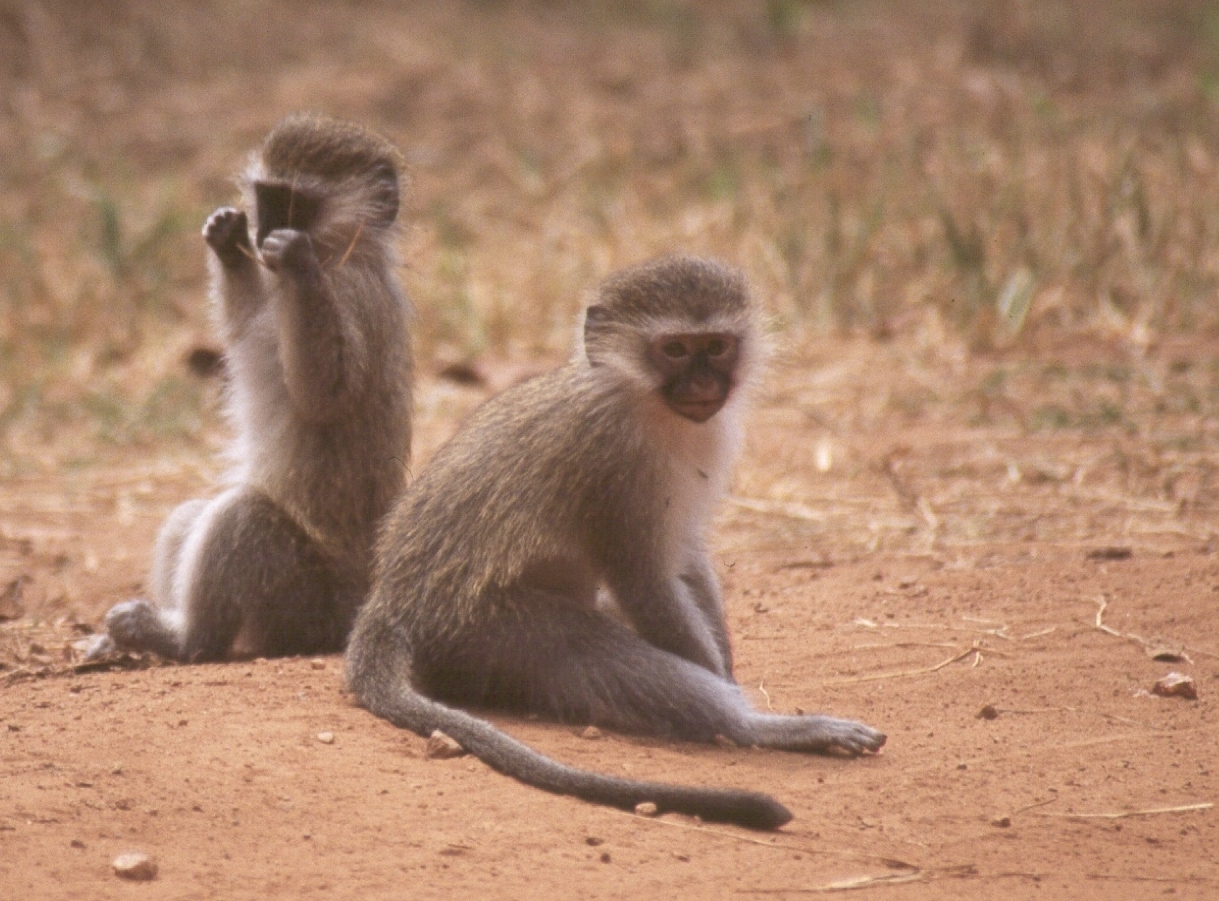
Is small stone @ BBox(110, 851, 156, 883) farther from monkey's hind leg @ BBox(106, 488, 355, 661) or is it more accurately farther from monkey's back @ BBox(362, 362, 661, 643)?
monkey's hind leg @ BBox(106, 488, 355, 661)

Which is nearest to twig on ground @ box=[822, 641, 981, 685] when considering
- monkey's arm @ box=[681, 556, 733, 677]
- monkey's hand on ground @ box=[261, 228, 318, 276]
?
monkey's arm @ box=[681, 556, 733, 677]

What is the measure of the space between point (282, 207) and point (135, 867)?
2.66 metres

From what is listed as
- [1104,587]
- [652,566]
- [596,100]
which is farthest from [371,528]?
[596,100]

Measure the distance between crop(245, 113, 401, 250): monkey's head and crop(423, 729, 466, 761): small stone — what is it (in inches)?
78.9

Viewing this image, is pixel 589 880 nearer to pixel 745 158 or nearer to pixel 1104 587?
pixel 1104 587

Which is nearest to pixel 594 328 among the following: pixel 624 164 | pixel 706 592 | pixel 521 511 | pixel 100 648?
pixel 521 511

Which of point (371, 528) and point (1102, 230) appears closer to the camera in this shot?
point (371, 528)

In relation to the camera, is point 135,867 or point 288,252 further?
point 288,252

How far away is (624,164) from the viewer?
41.1ft

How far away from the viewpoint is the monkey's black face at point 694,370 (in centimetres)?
453

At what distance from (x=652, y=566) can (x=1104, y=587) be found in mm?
1977

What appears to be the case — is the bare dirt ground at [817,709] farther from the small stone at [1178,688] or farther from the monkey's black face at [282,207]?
the monkey's black face at [282,207]

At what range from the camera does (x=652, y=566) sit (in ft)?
14.7

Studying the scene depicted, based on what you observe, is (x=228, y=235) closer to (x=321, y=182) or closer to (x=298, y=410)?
(x=321, y=182)
